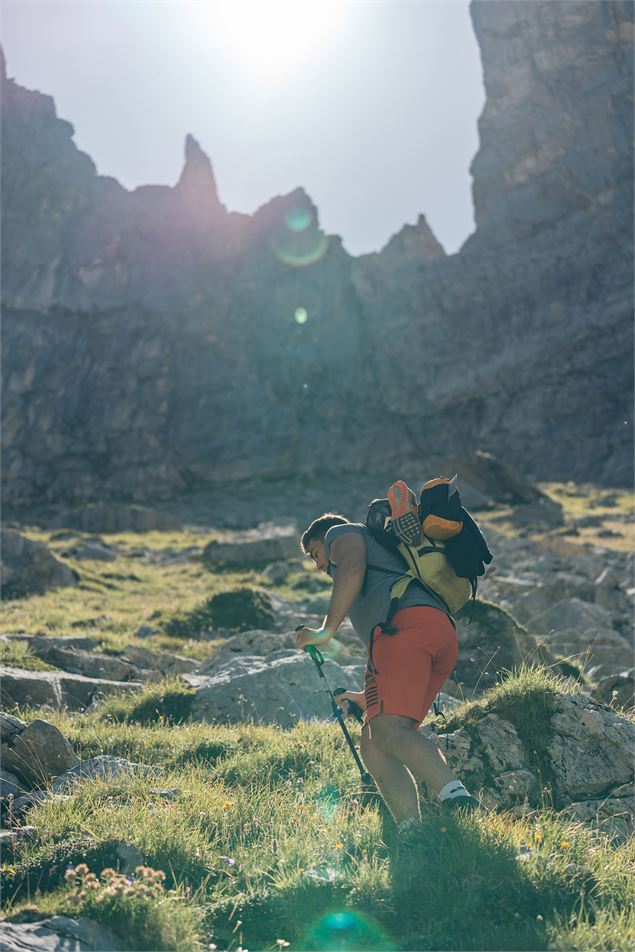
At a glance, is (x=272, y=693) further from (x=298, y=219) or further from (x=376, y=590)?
(x=298, y=219)

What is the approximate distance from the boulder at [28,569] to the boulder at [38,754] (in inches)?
553

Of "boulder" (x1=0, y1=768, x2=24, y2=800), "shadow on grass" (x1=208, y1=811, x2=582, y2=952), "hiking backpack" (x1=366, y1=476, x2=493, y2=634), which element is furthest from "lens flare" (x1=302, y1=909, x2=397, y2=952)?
"boulder" (x1=0, y1=768, x2=24, y2=800)

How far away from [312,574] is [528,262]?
6253 centimetres

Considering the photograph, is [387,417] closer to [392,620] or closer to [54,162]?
[54,162]

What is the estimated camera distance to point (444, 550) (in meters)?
6.09

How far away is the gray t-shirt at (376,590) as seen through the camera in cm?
590

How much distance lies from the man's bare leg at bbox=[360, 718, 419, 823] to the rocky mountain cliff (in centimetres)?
6598

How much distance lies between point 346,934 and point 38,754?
3.46 metres

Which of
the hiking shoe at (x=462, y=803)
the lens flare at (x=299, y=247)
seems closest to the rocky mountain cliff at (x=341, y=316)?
the lens flare at (x=299, y=247)

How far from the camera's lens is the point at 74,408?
266ft

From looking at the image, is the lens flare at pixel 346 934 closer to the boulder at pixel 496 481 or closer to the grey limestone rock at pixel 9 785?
the grey limestone rock at pixel 9 785

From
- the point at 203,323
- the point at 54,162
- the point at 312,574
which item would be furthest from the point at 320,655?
the point at 54,162

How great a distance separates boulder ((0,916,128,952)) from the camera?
12.9 ft

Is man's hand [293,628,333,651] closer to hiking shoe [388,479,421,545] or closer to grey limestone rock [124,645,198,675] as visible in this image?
hiking shoe [388,479,421,545]
